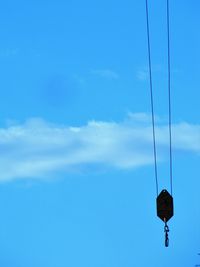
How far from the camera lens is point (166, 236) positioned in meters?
21.0

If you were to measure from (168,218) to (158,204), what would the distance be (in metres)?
0.56

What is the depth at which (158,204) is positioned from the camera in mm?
20000

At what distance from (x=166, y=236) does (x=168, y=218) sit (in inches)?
43.8

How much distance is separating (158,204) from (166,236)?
5.05ft

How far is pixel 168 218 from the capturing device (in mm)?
20094
